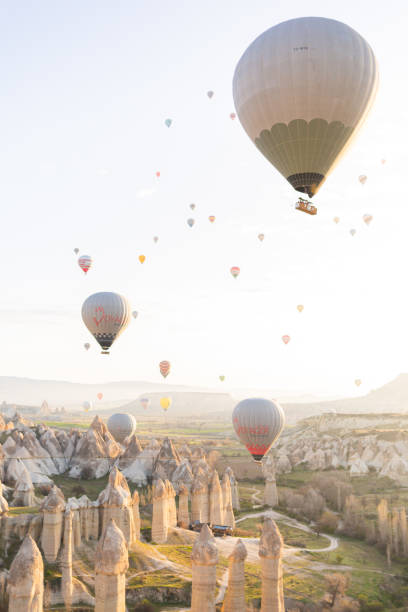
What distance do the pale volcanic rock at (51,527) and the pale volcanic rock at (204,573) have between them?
15.3 metres

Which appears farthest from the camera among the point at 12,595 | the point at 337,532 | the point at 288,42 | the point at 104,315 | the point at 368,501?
the point at 368,501

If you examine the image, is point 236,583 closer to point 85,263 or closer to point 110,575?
point 110,575

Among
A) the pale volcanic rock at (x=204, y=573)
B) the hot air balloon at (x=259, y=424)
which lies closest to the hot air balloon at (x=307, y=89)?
the hot air balloon at (x=259, y=424)

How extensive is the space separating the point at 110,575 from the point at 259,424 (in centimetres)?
2171

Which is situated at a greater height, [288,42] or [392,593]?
[288,42]

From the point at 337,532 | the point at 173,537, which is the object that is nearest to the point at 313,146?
the point at 173,537

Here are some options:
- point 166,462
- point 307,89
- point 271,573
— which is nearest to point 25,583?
point 271,573

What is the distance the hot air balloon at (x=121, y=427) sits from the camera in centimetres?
7312

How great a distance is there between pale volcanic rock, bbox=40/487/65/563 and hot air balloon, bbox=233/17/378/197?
2332cm

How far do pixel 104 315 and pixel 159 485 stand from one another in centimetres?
1682

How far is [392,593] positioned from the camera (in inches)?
1566

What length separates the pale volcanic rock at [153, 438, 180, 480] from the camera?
60344mm

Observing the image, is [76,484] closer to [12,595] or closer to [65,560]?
[65,560]

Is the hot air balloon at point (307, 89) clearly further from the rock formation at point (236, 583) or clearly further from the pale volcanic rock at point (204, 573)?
the pale volcanic rock at point (204, 573)
